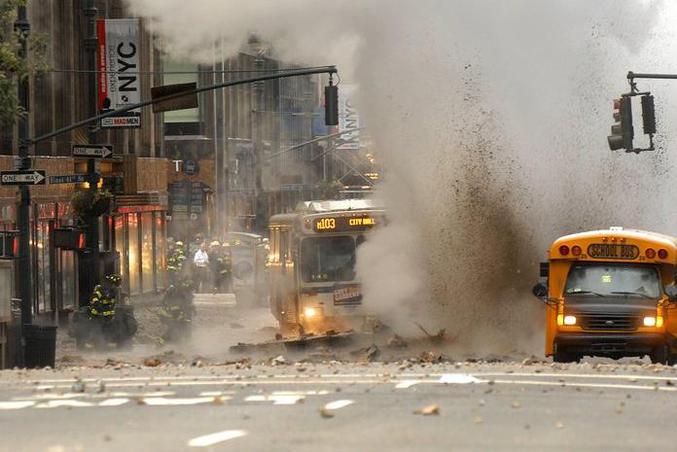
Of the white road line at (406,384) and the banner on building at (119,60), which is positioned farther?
the banner on building at (119,60)

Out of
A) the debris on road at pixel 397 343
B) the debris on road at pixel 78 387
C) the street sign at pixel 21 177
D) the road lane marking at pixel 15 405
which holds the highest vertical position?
the street sign at pixel 21 177

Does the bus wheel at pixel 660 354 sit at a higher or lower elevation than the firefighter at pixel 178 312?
lower

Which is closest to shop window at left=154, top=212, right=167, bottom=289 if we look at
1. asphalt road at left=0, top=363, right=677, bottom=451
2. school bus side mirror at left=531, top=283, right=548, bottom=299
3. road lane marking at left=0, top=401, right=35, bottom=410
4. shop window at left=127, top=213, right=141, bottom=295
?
shop window at left=127, top=213, right=141, bottom=295

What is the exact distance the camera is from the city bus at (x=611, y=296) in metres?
21.2

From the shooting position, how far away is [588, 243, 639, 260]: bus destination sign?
861 inches

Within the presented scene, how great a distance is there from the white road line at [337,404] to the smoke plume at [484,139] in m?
13.5

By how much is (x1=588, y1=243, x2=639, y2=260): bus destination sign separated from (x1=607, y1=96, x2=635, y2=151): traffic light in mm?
6951

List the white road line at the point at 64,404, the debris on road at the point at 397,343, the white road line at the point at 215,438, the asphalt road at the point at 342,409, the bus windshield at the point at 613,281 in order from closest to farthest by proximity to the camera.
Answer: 1. the white road line at the point at 215,438
2. the asphalt road at the point at 342,409
3. the white road line at the point at 64,404
4. the bus windshield at the point at 613,281
5. the debris on road at the point at 397,343

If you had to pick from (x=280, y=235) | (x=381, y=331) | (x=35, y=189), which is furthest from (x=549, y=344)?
(x=35, y=189)

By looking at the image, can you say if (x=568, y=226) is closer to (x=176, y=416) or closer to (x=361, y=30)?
(x=361, y=30)

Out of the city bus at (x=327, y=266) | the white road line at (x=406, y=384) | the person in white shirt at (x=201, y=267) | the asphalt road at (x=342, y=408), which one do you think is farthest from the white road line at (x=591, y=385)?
the person in white shirt at (x=201, y=267)

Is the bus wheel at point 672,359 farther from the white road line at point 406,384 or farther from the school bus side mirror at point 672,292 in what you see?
the white road line at point 406,384

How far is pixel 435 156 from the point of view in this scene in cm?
2986

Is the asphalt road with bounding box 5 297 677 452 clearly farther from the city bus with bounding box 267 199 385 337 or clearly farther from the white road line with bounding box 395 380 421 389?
the city bus with bounding box 267 199 385 337
